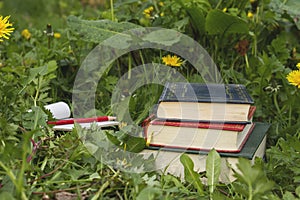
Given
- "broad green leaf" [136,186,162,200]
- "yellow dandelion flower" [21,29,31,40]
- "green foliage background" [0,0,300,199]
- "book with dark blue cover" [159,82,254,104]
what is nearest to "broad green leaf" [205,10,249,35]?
"green foliage background" [0,0,300,199]

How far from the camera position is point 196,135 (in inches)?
53.6

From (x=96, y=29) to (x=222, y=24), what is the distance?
17.7 inches

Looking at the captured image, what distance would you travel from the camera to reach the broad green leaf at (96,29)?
1.82 metres

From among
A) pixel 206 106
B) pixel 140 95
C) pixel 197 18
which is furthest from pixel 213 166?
pixel 197 18

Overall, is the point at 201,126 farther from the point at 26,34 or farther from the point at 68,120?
the point at 26,34

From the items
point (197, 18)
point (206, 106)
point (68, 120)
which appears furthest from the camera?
point (197, 18)

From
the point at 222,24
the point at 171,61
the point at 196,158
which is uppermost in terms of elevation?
the point at 222,24

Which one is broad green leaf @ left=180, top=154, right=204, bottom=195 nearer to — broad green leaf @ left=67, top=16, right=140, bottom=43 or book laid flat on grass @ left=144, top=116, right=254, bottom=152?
book laid flat on grass @ left=144, top=116, right=254, bottom=152

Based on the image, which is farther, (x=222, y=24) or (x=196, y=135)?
(x=222, y=24)

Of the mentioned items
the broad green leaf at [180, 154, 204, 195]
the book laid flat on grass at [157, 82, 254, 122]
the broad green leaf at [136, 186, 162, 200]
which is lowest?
the broad green leaf at [180, 154, 204, 195]

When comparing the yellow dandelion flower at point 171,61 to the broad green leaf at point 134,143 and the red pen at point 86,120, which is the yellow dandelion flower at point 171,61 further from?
the broad green leaf at point 134,143

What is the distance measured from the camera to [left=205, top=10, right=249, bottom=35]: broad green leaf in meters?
1.84

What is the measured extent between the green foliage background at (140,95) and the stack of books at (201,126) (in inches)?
2.5

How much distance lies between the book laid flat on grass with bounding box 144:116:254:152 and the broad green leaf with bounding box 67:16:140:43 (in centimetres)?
54
